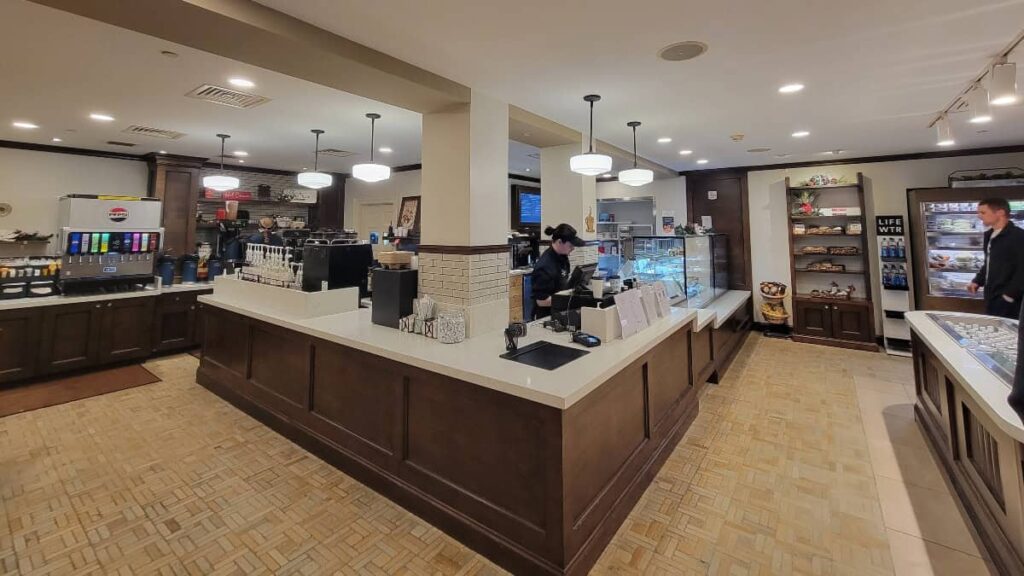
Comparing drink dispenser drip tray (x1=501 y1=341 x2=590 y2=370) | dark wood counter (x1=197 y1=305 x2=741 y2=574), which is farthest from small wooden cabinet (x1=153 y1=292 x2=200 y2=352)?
drink dispenser drip tray (x1=501 y1=341 x2=590 y2=370)

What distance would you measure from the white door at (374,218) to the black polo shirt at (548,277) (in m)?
4.83

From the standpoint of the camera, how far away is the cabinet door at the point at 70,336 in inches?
171

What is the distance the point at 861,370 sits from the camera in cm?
473

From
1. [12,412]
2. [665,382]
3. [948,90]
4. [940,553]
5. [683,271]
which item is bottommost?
[940,553]

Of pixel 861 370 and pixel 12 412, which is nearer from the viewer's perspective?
pixel 12 412

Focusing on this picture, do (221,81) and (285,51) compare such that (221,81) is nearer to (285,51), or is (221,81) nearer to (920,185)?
(285,51)

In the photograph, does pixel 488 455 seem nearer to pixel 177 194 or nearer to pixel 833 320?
pixel 833 320

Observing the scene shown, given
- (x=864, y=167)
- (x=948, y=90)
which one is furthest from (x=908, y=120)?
(x=864, y=167)

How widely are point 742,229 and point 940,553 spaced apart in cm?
549

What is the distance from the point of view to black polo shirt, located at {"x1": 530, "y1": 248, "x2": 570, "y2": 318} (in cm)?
391

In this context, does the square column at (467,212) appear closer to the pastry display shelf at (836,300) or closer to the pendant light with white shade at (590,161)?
the pendant light with white shade at (590,161)

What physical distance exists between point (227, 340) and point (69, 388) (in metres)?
1.97

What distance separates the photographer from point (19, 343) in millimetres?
4176

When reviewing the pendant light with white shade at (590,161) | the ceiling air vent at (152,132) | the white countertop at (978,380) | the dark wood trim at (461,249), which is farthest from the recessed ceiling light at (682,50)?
the ceiling air vent at (152,132)
